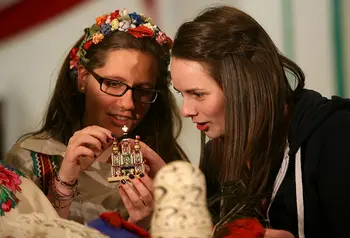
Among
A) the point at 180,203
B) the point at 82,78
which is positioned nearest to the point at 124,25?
the point at 82,78

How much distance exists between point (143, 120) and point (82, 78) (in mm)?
170

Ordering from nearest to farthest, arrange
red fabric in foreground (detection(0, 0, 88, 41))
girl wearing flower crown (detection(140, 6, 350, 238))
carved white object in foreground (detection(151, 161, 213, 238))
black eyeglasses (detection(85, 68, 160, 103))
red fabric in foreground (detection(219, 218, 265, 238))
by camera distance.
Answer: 1. carved white object in foreground (detection(151, 161, 213, 238))
2. red fabric in foreground (detection(219, 218, 265, 238))
3. girl wearing flower crown (detection(140, 6, 350, 238))
4. black eyeglasses (detection(85, 68, 160, 103))
5. red fabric in foreground (detection(0, 0, 88, 41))

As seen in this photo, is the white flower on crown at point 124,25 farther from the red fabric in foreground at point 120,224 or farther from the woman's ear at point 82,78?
the red fabric in foreground at point 120,224

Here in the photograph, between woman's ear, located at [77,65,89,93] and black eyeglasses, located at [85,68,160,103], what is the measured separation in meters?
0.03

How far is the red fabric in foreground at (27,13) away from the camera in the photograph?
5.16ft

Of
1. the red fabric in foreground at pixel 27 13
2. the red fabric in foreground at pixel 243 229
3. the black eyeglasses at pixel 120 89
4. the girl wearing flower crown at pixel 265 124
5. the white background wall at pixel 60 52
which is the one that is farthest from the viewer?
the red fabric in foreground at pixel 27 13

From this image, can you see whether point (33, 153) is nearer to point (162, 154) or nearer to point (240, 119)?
point (162, 154)

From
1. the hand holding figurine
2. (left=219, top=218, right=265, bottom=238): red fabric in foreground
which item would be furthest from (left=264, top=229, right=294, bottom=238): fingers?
the hand holding figurine

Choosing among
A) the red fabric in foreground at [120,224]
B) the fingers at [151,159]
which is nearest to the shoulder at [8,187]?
the red fabric in foreground at [120,224]

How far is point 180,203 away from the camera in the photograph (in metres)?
0.61

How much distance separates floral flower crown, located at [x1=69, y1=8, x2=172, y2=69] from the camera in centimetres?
120

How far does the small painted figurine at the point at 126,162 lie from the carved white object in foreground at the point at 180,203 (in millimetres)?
401

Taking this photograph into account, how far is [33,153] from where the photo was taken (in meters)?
1.15

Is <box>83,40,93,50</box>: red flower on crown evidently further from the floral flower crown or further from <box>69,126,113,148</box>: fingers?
<box>69,126,113,148</box>: fingers
